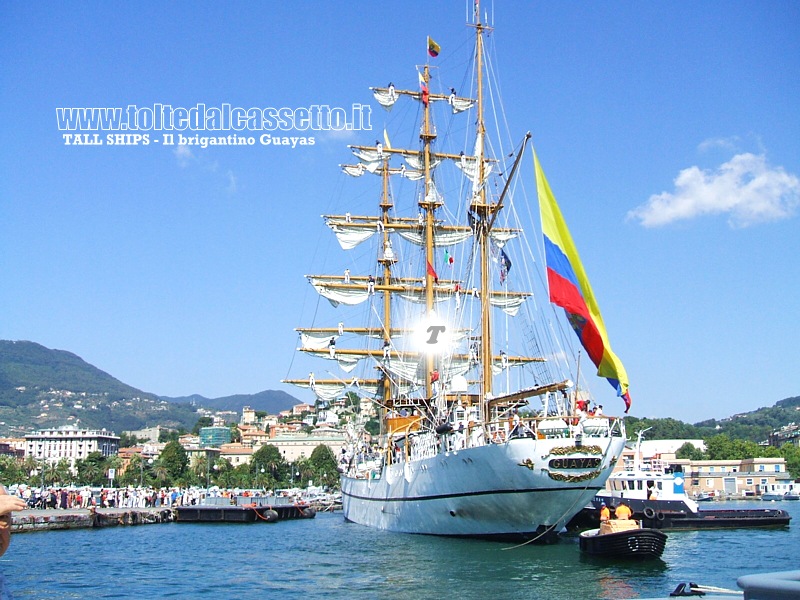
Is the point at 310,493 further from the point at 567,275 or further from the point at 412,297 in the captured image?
the point at 567,275

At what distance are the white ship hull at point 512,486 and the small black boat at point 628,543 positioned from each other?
383 cm

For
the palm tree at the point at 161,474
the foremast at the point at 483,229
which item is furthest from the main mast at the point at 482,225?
the palm tree at the point at 161,474

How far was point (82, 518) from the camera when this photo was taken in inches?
2121

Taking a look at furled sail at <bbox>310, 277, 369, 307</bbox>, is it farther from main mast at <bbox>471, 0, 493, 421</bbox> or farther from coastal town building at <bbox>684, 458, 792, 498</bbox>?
coastal town building at <bbox>684, 458, 792, 498</bbox>

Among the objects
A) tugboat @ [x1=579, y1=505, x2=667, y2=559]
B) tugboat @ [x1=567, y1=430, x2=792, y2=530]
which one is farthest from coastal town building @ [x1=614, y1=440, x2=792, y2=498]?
tugboat @ [x1=579, y1=505, x2=667, y2=559]

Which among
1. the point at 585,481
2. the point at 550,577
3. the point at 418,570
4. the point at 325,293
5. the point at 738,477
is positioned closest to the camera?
the point at 550,577

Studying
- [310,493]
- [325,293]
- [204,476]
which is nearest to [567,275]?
[325,293]

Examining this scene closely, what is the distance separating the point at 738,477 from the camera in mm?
128500

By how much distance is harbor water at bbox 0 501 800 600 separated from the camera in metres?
24.8

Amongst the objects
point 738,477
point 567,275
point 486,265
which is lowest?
point 738,477

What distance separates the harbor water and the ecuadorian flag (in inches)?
249

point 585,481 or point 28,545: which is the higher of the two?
point 585,481

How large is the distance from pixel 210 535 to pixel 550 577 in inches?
1201

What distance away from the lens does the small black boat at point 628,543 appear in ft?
93.2
